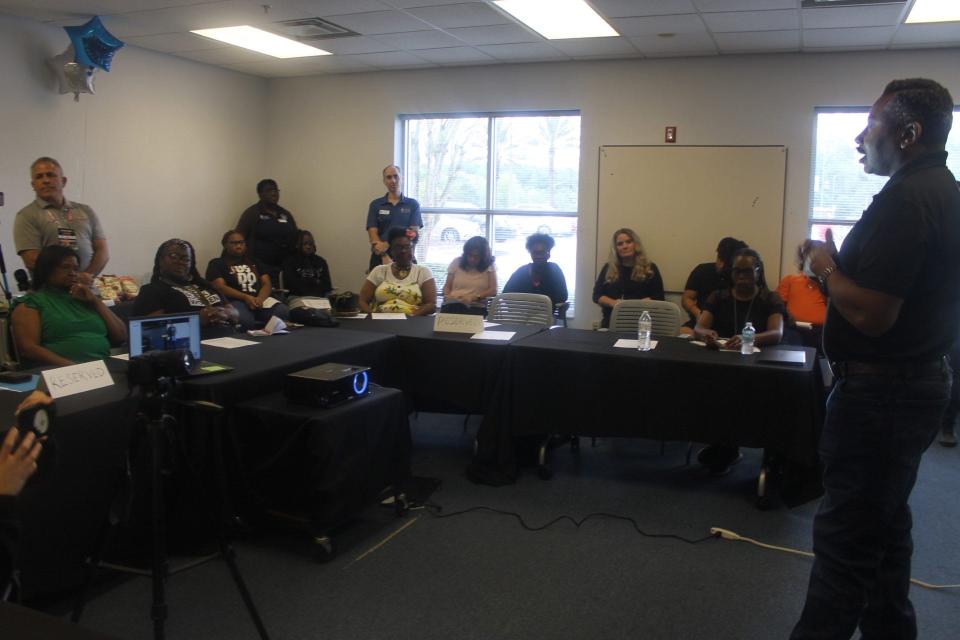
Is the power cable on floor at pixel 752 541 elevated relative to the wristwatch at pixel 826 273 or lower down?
lower down

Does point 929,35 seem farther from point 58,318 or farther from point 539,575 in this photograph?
point 58,318

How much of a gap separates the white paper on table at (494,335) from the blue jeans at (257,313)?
5.16 ft

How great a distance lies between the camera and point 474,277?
572 cm

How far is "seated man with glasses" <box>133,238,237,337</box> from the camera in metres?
3.92

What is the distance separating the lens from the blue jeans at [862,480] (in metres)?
1.77

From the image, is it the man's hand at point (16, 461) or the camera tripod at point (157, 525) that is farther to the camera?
the camera tripod at point (157, 525)

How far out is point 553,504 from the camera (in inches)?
135

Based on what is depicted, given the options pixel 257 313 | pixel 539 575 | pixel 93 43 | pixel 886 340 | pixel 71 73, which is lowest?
pixel 539 575

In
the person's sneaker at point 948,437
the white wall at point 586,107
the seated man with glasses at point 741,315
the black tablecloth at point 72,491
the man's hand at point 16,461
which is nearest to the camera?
the man's hand at point 16,461

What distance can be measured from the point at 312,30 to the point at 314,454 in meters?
3.76

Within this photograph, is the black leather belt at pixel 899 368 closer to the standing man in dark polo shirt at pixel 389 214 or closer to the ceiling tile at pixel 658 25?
the ceiling tile at pixel 658 25

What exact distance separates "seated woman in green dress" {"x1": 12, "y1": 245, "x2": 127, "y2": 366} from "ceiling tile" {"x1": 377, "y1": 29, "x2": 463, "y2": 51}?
3.15 meters

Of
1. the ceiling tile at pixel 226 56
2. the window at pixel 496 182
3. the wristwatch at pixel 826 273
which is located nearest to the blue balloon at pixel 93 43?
the ceiling tile at pixel 226 56

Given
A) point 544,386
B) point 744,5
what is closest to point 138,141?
point 544,386
